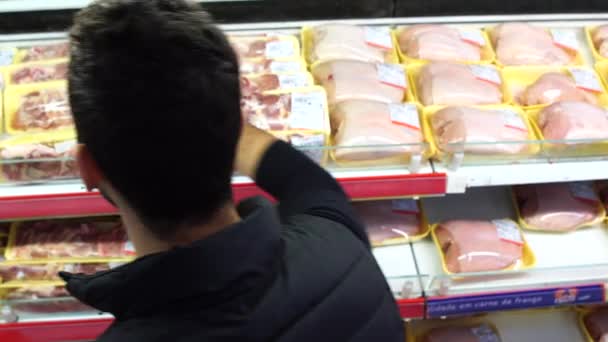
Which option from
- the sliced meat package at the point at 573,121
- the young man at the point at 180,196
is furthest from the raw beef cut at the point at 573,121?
the young man at the point at 180,196

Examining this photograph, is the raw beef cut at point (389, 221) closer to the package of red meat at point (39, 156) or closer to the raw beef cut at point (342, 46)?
the raw beef cut at point (342, 46)

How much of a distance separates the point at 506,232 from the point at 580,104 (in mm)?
418

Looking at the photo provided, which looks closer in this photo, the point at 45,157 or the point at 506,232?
the point at 45,157

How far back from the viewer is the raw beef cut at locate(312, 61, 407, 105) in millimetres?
1708

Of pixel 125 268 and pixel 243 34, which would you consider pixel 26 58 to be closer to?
pixel 243 34

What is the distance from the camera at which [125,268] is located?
0.83 meters

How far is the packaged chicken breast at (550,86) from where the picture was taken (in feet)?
5.89

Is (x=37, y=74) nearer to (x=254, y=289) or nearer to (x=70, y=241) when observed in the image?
(x=70, y=241)

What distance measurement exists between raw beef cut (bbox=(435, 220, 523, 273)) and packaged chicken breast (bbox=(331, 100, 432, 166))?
355 mm

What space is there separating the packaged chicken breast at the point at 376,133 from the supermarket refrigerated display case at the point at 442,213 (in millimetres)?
27

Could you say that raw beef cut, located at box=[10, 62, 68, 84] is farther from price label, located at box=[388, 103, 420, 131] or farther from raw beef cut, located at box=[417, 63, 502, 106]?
raw beef cut, located at box=[417, 63, 502, 106]

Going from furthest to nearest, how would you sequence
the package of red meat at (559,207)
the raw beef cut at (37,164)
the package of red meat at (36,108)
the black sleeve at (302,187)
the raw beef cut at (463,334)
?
the raw beef cut at (463,334)
the package of red meat at (559,207)
the package of red meat at (36,108)
the raw beef cut at (37,164)
the black sleeve at (302,187)

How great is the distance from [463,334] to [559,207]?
1.86ft

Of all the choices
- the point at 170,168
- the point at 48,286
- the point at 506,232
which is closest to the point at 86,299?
the point at 170,168
